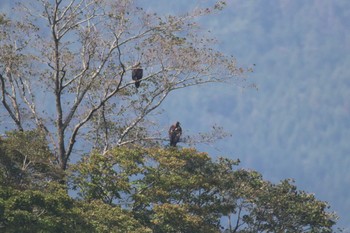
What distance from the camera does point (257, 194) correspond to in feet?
95.5

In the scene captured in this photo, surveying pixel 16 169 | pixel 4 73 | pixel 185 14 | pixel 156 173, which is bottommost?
pixel 16 169

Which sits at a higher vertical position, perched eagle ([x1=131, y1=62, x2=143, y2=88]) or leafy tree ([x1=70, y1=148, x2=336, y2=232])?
perched eagle ([x1=131, y1=62, x2=143, y2=88])

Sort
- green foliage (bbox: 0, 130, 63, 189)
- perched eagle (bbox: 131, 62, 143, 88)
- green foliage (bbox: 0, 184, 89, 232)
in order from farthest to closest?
1. perched eagle (bbox: 131, 62, 143, 88)
2. green foliage (bbox: 0, 130, 63, 189)
3. green foliage (bbox: 0, 184, 89, 232)

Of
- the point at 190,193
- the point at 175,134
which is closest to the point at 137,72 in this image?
the point at 175,134

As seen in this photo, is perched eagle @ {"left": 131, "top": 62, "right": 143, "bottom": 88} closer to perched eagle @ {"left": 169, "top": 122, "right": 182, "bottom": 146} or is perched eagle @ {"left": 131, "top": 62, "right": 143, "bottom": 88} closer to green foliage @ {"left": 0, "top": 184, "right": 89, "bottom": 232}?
perched eagle @ {"left": 169, "top": 122, "right": 182, "bottom": 146}

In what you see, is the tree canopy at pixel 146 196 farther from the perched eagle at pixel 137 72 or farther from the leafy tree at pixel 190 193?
the perched eagle at pixel 137 72

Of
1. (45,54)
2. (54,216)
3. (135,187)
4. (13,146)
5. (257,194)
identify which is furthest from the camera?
(45,54)

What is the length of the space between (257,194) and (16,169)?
9006 mm

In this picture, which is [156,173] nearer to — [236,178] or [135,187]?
[135,187]

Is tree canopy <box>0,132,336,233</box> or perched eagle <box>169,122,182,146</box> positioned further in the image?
perched eagle <box>169,122,182,146</box>

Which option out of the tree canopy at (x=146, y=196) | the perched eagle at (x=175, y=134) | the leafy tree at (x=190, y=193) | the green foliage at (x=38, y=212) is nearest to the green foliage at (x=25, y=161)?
the tree canopy at (x=146, y=196)

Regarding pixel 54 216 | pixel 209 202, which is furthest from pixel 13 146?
pixel 209 202

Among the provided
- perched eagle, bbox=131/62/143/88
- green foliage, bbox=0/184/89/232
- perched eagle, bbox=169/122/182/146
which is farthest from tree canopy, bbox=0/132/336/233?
perched eagle, bbox=131/62/143/88

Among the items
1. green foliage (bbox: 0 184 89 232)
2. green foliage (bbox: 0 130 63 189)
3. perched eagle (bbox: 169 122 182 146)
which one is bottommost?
green foliage (bbox: 0 184 89 232)
